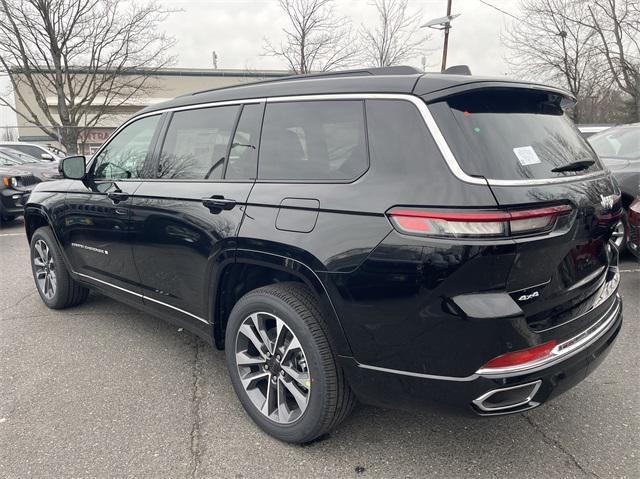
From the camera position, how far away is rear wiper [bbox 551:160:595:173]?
2.20 m

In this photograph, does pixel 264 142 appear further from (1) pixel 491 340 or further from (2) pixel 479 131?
(1) pixel 491 340

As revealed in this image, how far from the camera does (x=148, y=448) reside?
2473 mm

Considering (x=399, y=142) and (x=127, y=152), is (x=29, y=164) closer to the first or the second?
(x=127, y=152)

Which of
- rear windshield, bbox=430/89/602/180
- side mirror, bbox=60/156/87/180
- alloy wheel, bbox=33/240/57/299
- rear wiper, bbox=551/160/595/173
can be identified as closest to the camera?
rear windshield, bbox=430/89/602/180

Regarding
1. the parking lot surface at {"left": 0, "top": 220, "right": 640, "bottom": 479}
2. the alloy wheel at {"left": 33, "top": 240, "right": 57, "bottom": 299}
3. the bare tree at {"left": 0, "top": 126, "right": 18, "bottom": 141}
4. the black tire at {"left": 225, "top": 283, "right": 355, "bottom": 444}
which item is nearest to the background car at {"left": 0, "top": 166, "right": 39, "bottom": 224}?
the alloy wheel at {"left": 33, "top": 240, "right": 57, "bottom": 299}

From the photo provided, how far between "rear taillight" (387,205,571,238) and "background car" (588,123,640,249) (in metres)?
3.68

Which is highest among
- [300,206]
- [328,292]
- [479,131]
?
[479,131]

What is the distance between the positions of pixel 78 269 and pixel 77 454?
206 cm

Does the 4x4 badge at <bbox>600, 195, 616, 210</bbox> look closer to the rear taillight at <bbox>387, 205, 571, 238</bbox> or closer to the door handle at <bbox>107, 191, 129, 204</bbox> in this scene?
the rear taillight at <bbox>387, 205, 571, 238</bbox>

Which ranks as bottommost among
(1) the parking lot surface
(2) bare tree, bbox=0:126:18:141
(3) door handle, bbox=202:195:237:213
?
(1) the parking lot surface

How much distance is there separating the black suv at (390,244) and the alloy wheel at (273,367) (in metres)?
0.01

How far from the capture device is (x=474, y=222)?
1.85 m

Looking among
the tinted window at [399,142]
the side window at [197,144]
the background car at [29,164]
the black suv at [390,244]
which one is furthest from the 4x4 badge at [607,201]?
the background car at [29,164]

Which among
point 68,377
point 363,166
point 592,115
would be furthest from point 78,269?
point 592,115
